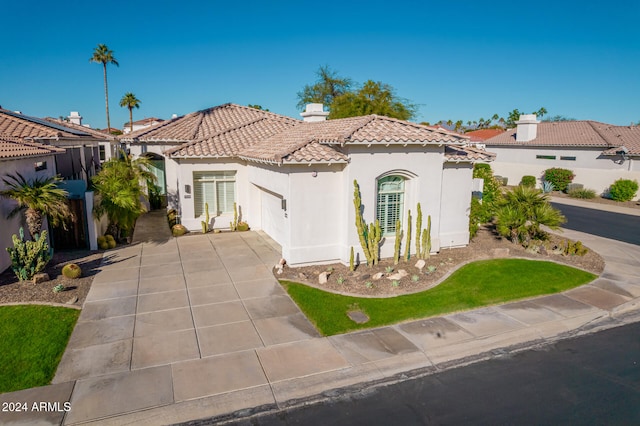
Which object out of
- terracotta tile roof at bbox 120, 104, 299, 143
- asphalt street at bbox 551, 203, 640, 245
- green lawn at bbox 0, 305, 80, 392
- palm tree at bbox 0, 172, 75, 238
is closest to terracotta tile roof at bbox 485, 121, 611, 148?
asphalt street at bbox 551, 203, 640, 245

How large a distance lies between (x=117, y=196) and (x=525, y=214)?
15.3 m

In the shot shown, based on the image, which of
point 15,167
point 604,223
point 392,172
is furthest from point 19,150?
point 604,223

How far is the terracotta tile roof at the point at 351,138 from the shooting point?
524 inches

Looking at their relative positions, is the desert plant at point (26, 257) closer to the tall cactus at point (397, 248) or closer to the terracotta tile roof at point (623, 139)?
the tall cactus at point (397, 248)

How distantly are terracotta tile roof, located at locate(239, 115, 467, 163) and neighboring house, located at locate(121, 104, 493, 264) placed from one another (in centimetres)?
3

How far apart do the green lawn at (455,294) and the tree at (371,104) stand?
2768 cm

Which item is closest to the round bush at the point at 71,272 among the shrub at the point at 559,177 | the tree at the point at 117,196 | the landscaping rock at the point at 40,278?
the landscaping rock at the point at 40,278

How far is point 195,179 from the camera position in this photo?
18.7m

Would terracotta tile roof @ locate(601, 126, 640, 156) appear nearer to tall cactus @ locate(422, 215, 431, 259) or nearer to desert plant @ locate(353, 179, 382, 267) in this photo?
tall cactus @ locate(422, 215, 431, 259)

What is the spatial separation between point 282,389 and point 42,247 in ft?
28.7

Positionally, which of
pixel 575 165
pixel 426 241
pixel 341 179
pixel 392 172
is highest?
pixel 575 165

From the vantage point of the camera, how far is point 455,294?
1196 cm

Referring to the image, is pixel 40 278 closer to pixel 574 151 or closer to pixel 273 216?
pixel 273 216

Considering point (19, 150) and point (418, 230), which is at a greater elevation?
point (19, 150)
